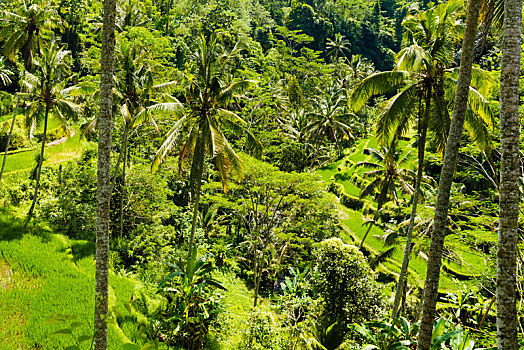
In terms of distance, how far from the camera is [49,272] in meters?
10.3

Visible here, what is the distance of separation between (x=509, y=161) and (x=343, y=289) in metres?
11.5

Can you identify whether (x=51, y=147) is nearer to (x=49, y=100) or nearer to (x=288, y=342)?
(x=49, y=100)

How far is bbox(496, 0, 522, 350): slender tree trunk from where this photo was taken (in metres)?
4.39

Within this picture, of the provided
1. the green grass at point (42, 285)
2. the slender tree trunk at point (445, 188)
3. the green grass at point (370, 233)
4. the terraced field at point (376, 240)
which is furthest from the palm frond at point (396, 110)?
the green grass at point (42, 285)

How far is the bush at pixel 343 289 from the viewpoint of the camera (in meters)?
14.2

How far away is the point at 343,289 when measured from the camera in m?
14.7

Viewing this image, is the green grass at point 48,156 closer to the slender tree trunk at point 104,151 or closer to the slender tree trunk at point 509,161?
the slender tree trunk at point 104,151

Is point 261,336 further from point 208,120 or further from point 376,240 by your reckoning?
point 376,240

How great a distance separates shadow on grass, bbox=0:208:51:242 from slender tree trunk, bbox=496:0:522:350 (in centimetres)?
1381

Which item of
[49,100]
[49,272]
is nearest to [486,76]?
[49,272]

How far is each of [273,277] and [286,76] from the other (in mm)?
31052

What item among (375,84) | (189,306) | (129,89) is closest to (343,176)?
(129,89)

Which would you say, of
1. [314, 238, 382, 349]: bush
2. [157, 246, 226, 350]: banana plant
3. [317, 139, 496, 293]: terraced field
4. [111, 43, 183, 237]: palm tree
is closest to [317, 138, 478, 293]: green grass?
[317, 139, 496, 293]: terraced field

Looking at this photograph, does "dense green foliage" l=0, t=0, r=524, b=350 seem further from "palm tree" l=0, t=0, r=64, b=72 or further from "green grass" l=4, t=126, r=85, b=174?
"green grass" l=4, t=126, r=85, b=174
